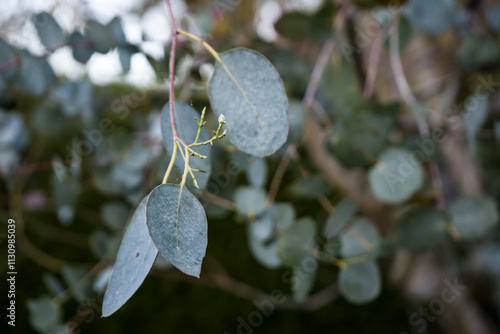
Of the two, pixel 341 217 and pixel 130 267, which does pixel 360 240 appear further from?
pixel 130 267

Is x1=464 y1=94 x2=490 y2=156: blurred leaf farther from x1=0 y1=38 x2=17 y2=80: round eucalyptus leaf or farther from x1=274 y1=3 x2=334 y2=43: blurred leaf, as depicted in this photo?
x1=0 y1=38 x2=17 y2=80: round eucalyptus leaf

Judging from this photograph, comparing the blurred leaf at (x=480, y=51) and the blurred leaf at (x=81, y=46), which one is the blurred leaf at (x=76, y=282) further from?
the blurred leaf at (x=480, y=51)

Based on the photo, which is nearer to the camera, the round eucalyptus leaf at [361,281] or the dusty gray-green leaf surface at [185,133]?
the dusty gray-green leaf surface at [185,133]

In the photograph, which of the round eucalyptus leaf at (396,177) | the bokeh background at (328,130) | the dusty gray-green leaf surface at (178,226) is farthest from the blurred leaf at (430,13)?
the dusty gray-green leaf surface at (178,226)

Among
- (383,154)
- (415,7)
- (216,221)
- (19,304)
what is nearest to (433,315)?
(383,154)

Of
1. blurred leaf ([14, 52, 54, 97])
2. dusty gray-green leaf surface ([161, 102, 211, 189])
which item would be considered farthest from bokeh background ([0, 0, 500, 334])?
dusty gray-green leaf surface ([161, 102, 211, 189])

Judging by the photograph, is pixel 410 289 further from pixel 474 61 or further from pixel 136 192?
pixel 136 192
